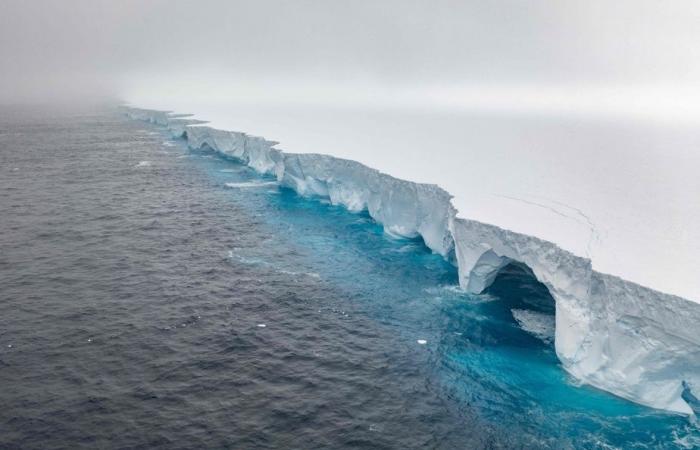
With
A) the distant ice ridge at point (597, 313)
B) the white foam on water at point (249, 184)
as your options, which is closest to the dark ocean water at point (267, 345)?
the distant ice ridge at point (597, 313)

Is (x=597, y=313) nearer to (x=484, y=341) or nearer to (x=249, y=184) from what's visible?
(x=484, y=341)

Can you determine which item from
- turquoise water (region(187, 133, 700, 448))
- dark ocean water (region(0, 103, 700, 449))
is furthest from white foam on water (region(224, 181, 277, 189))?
turquoise water (region(187, 133, 700, 448))

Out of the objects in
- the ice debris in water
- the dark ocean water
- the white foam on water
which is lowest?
the dark ocean water

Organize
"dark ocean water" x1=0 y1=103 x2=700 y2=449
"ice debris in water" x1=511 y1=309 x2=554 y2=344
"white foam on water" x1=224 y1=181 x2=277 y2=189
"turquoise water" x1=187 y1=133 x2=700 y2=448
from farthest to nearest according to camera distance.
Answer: "white foam on water" x1=224 y1=181 x2=277 y2=189
"ice debris in water" x1=511 y1=309 x2=554 y2=344
"turquoise water" x1=187 y1=133 x2=700 y2=448
"dark ocean water" x1=0 y1=103 x2=700 y2=449

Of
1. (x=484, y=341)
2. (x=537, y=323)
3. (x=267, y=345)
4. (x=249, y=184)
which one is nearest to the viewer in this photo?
(x=267, y=345)

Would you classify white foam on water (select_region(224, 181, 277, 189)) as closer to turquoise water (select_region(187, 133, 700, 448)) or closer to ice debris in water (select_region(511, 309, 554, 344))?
turquoise water (select_region(187, 133, 700, 448))

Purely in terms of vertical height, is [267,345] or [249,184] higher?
[249,184]

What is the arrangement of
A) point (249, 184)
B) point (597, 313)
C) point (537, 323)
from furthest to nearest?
1. point (249, 184)
2. point (537, 323)
3. point (597, 313)

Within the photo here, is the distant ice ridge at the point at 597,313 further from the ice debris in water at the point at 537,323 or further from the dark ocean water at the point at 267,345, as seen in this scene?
the ice debris in water at the point at 537,323

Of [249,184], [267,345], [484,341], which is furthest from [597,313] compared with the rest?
[249,184]
